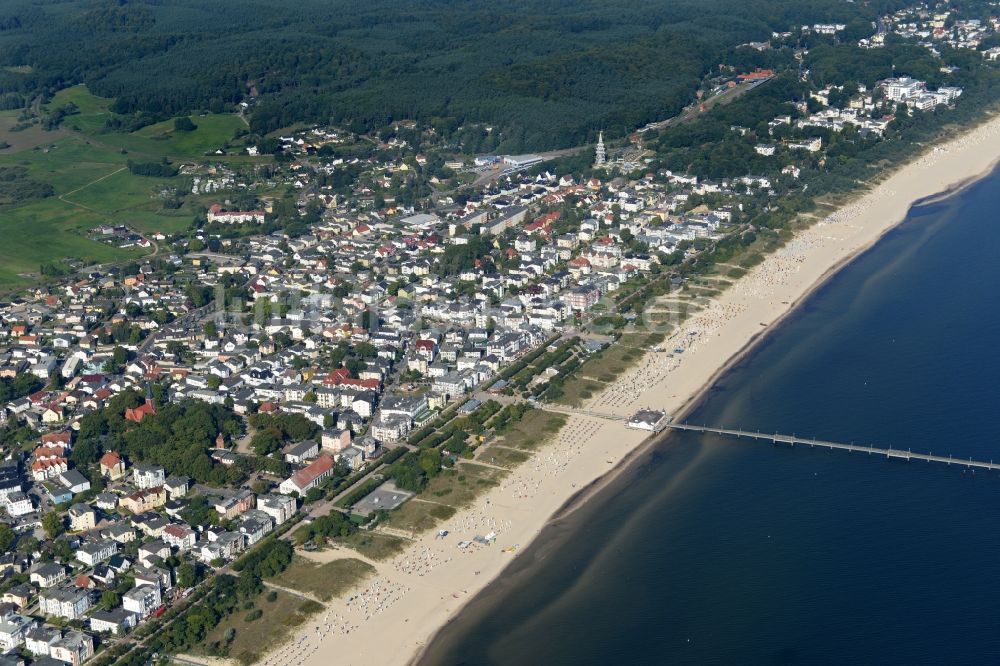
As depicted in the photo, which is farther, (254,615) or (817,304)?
(817,304)

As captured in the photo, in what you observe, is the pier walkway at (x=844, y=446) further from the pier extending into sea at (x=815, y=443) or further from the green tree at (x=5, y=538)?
the green tree at (x=5, y=538)

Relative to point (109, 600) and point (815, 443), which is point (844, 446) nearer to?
point (815, 443)

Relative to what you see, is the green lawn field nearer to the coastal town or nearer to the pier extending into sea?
the coastal town

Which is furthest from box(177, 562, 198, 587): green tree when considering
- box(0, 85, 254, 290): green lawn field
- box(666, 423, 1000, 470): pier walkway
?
box(0, 85, 254, 290): green lawn field

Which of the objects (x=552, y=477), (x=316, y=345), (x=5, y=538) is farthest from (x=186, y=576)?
(x=316, y=345)

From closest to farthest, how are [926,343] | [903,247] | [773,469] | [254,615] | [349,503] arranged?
[254,615] → [349,503] → [773,469] → [926,343] → [903,247]

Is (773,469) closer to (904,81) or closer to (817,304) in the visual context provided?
(817,304)

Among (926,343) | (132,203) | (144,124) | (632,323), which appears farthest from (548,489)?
(144,124)
